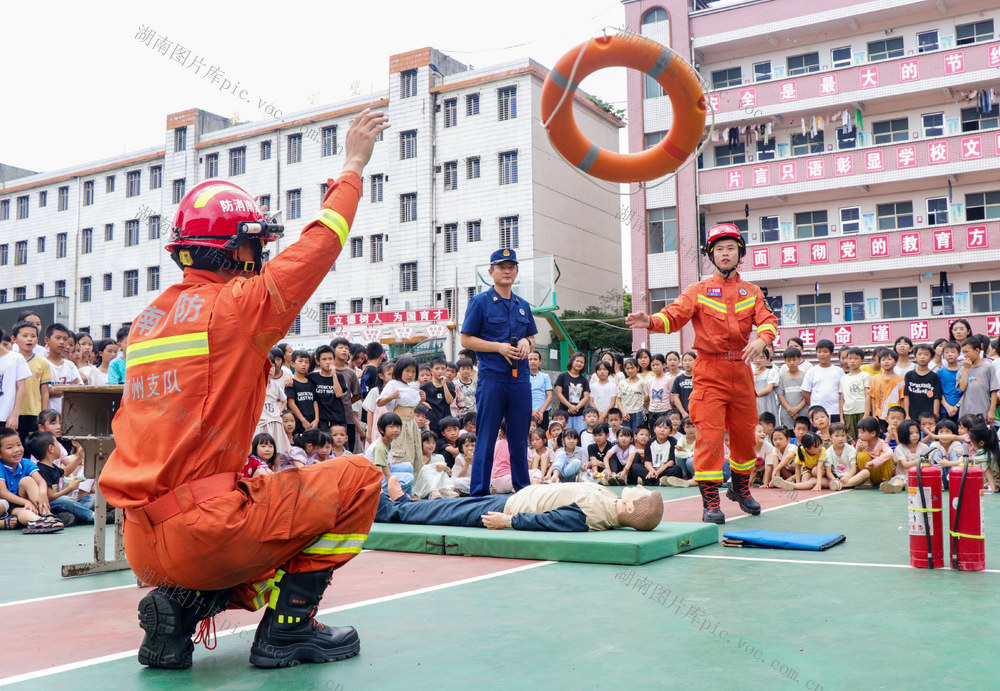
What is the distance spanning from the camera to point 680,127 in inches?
258

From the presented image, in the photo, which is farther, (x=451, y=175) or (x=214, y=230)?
(x=451, y=175)

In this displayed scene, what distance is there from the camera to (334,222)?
2809 mm

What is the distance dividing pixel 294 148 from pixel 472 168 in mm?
8721

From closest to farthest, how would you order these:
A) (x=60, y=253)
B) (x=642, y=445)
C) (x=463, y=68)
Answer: (x=642, y=445)
(x=463, y=68)
(x=60, y=253)

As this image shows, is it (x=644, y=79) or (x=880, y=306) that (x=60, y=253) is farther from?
(x=880, y=306)

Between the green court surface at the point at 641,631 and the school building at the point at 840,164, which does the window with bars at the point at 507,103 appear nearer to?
the school building at the point at 840,164

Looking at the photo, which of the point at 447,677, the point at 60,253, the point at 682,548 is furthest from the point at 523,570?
the point at 60,253

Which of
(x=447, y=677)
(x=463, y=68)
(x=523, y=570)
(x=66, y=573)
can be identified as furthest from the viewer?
(x=463, y=68)

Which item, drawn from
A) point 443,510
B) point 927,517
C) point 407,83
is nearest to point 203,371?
point 443,510

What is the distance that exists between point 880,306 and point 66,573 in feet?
82.7

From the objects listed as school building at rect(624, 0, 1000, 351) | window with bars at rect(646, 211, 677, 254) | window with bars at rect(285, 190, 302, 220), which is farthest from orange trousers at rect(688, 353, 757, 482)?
window with bars at rect(285, 190, 302, 220)

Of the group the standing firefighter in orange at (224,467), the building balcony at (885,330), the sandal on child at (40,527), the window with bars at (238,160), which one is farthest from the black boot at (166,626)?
the window with bars at (238,160)

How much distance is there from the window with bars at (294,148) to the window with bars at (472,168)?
26.3ft

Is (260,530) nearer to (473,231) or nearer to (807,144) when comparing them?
(807,144)
